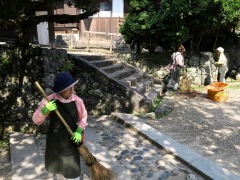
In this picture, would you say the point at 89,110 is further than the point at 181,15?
No

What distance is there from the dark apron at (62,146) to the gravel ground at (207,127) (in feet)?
9.44

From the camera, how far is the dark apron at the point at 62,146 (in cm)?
305

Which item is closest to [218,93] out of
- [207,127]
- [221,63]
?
[221,63]

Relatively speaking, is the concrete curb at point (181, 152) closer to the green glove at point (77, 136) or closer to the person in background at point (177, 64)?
the green glove at point (77, 136)

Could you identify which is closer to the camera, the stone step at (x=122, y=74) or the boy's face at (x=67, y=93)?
the boy's face at (x=67, y=93)

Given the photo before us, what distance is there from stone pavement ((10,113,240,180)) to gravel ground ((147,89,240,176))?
58 centimetres

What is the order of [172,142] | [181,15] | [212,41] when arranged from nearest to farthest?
[172,142]
[181,15]
[212,41]

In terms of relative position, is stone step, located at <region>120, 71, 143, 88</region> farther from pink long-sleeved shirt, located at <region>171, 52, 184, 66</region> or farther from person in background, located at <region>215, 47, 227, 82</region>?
person in background, located at <region>215, 47, 227, 82</region>

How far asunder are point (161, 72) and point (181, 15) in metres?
2.93

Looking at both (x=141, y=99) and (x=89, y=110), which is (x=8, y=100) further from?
(x=141, y=99)

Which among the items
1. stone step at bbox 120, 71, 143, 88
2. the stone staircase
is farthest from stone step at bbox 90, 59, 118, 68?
stone step at bbox 120, 71, 143, 88

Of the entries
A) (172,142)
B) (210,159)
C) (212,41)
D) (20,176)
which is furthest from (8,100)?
(212,41)

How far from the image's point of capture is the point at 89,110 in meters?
7.04

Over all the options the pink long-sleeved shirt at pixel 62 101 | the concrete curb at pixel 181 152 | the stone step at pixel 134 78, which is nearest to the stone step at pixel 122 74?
the stone step at pixel 134 78
